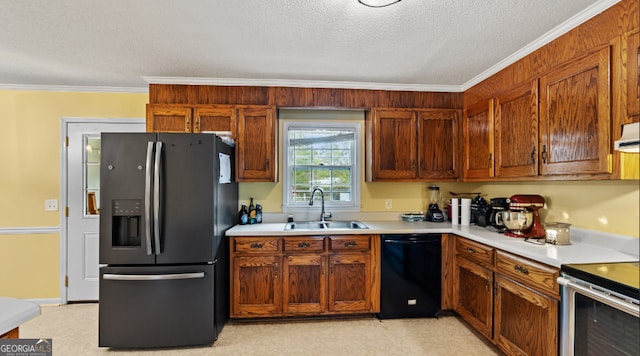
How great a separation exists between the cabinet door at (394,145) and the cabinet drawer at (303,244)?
3.00ft

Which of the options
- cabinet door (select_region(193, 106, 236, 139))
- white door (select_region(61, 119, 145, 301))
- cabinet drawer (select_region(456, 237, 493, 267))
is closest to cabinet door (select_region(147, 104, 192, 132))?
cabinet door (select_region(193, 106, 236, 139))

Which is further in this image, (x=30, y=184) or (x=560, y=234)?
(x=30, y=184)

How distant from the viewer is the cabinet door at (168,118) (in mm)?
2840

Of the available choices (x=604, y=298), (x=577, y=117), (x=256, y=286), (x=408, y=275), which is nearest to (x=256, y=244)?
(x=256, y=286)

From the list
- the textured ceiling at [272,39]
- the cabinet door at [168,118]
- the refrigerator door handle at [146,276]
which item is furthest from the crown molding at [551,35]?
the refrigerator door handle at [146,276]

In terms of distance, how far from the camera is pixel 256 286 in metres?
2.66

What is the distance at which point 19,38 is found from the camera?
2.12 metres

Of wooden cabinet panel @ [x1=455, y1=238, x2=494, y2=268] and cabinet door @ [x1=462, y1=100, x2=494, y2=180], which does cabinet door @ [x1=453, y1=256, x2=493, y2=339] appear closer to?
wooden cabinet panel @ [x1=455, y1=238, x2=494, y2=268]

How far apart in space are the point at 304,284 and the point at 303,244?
0.37 metres

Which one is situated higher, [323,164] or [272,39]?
[272,39]

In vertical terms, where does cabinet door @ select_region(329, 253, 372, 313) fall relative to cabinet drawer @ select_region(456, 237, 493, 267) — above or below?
below

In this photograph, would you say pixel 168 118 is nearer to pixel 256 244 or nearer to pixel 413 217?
pixel 256 244

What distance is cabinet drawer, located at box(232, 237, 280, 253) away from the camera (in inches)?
104

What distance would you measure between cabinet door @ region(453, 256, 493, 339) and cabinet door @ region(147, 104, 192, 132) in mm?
2909
